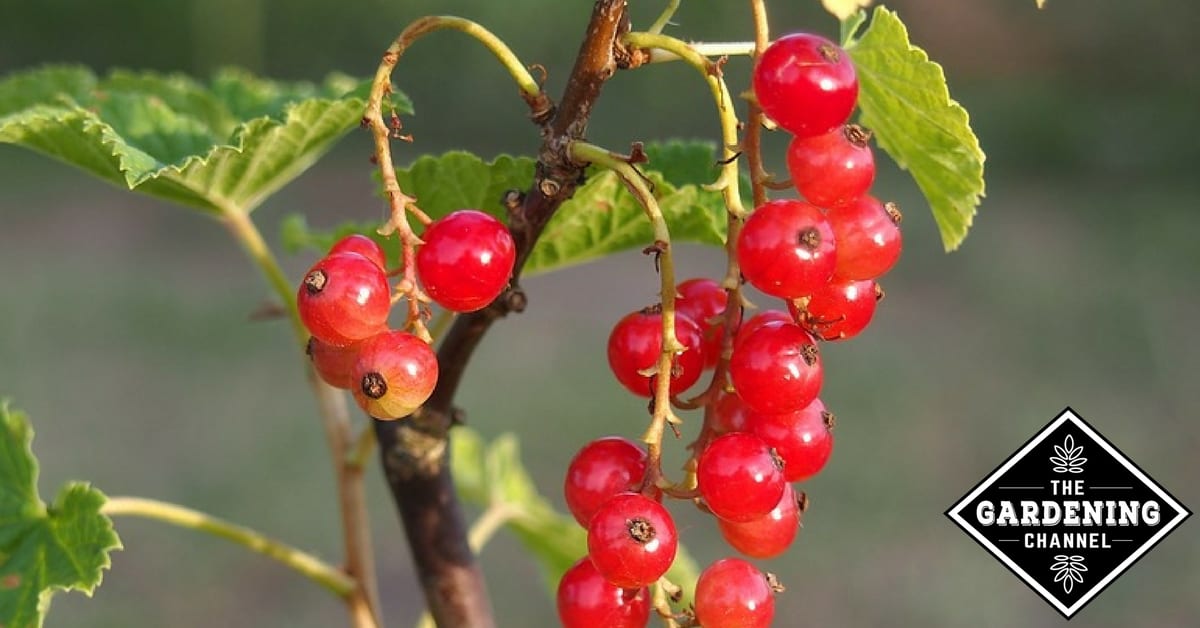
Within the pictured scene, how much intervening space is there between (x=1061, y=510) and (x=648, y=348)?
42cm

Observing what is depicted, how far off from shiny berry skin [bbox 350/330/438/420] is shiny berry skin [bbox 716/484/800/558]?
0.17 meters

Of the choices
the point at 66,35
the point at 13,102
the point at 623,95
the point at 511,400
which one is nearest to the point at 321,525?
the point at 511,400

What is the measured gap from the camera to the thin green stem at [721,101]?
61 centimetres

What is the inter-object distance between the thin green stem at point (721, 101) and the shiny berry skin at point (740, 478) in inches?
4.4

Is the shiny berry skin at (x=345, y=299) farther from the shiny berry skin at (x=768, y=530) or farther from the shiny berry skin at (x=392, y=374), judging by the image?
the shiny berry skin at (x=768, y=530)

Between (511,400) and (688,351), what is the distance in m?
3.49

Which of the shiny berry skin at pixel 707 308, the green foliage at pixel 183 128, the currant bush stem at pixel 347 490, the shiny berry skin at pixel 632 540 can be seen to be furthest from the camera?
the currant bush stem at pixel 347 490

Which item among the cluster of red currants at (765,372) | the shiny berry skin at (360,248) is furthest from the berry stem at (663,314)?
the shiny berry skin at (360,248)

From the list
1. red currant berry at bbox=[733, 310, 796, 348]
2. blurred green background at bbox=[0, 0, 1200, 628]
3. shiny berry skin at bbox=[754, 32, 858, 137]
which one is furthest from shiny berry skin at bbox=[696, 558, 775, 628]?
blurred green background at bbox=[0, 0, 1200, 628]

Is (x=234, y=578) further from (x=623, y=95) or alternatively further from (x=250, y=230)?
(x=623, y=95)

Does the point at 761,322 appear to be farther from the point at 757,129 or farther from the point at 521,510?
the point at 521,510

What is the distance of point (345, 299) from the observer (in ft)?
1.94

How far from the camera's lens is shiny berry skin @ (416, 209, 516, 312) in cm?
60

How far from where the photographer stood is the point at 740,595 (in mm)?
622
